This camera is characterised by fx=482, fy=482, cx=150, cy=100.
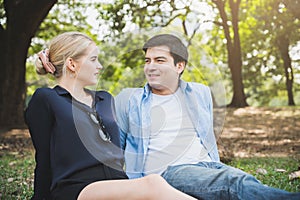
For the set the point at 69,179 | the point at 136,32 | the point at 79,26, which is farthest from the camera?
the point at 79,26

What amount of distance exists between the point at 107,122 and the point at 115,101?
26 centimetres

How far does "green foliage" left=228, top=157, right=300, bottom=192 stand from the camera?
392 centimetres

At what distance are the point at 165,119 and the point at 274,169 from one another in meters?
2.38

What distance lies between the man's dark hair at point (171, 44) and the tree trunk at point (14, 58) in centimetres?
692

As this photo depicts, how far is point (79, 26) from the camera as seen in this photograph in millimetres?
15602

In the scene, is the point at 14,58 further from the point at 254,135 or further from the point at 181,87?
the point at 181,87

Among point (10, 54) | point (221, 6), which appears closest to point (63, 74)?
point (10, 54)

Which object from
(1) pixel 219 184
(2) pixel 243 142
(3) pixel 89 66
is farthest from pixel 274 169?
(2) pixel 243 142

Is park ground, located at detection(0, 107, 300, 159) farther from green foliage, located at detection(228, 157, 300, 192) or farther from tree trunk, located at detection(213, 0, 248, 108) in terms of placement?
tree trunk, located at detection(213, 0, 248, 108)

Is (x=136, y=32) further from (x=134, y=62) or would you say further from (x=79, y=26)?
(x=79, y=26)

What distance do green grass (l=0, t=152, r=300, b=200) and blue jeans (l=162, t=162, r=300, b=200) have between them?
1.54m

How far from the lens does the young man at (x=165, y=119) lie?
2721 mm

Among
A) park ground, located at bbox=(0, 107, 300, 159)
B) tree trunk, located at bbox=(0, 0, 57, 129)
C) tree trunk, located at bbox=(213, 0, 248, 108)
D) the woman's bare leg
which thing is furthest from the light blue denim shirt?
tree trunk, located at bbox=(213, 0, 248, 108)

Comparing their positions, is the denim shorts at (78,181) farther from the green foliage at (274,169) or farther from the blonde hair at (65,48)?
the green foliage at (274,169)
